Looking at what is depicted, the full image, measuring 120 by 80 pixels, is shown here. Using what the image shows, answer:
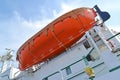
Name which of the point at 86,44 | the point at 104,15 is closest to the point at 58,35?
the point at 86,44

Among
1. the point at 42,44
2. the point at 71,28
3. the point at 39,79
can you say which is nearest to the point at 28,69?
the point at 39,79

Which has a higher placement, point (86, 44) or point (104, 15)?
point (104, 15)

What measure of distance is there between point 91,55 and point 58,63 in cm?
253

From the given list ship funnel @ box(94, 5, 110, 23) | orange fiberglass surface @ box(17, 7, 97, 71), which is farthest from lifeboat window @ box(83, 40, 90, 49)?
ship funnel @ box(94, 5, 110, 23)

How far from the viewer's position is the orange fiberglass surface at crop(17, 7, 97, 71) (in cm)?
809

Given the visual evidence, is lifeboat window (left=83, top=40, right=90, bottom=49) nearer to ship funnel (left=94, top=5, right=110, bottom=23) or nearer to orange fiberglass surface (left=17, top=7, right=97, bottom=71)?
orange fiberglass surface (left=17, top=7, right=97, bottom=71)

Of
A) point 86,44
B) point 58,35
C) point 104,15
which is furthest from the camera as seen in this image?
point 58,35

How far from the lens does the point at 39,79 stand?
28.5 ft

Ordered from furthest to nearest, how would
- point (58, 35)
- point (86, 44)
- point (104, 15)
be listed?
point (58, 35)
point (104, 15)
point (86, 44)

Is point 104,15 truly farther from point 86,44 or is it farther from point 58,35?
point 58,35

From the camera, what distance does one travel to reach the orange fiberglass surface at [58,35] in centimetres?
809

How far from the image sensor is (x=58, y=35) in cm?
820

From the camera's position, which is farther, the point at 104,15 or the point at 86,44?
the point at 104,15

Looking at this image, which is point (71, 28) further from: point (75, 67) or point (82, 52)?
point (75, 67)
